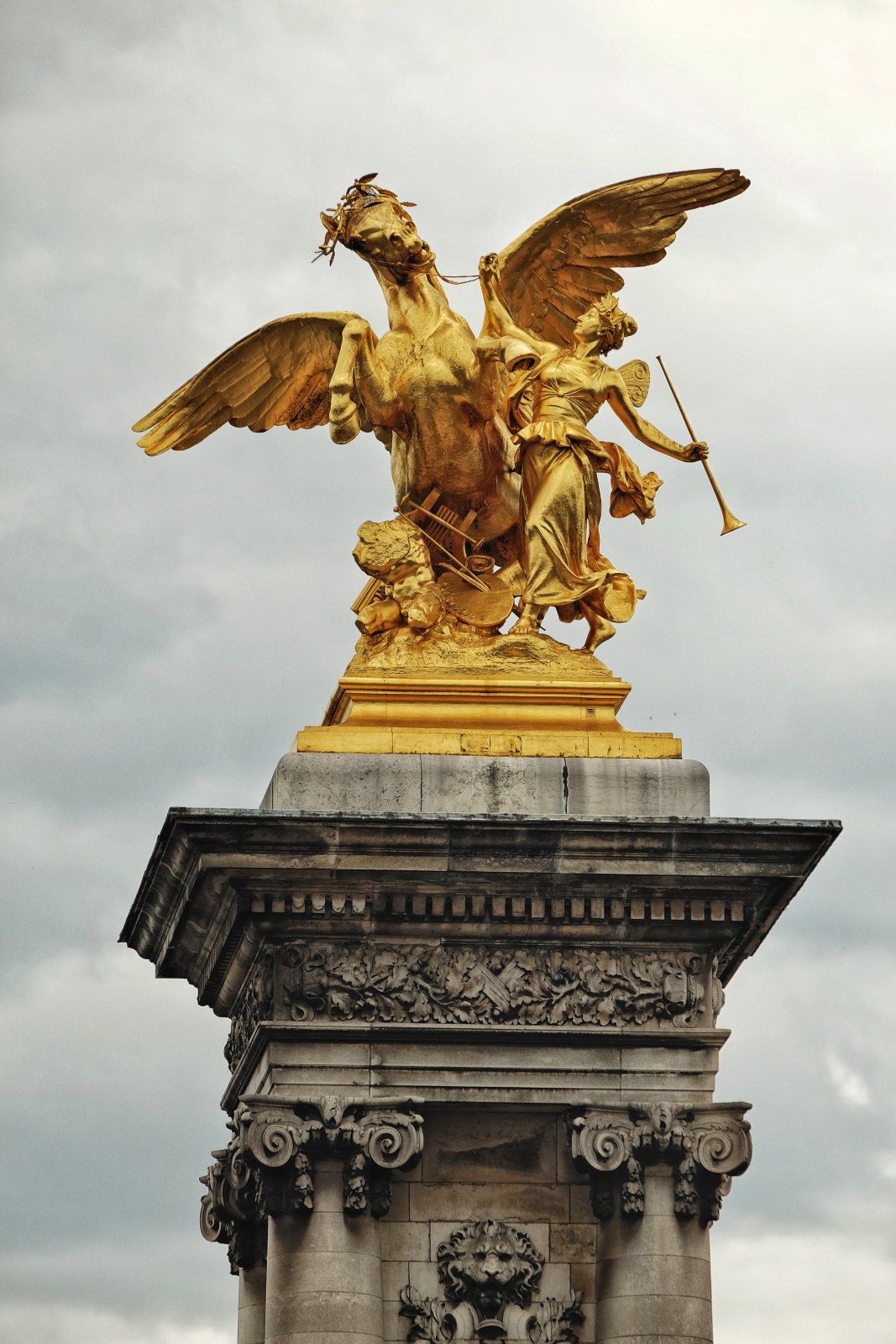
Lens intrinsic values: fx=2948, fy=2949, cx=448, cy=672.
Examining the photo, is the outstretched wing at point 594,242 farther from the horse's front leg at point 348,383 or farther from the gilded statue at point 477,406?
the horse's front leg at point 348,383

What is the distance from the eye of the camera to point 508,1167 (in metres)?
23.2

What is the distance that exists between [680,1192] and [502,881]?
9.12 feet

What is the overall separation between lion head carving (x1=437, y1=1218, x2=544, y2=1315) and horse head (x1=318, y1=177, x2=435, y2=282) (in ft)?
27.7

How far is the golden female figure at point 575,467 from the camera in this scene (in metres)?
25.0

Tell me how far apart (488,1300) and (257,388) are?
856 cm

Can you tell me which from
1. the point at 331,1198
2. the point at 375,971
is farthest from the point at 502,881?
the point at 331,1198

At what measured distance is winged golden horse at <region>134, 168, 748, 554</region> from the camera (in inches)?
1010

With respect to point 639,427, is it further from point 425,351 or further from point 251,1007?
point 251,1007

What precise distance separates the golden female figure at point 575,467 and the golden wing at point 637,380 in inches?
3.6

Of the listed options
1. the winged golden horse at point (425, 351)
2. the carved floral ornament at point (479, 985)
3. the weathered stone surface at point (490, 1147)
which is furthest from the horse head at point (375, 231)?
the weathered stone surface at point (490, 1147)

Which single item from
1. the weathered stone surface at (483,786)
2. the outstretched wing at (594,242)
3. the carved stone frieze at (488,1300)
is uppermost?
the outstretched wing at (594,242)

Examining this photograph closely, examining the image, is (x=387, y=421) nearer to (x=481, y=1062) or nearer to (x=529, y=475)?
(x=529, y=475)

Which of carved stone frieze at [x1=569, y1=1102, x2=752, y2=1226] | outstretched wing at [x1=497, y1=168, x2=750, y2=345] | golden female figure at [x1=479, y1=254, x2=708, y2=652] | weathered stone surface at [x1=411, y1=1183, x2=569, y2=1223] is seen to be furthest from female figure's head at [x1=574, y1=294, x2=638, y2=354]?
weathered stone surface at [x1=411, y1=1183, x2=569, y2=1223]

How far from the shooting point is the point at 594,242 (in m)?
26.8
